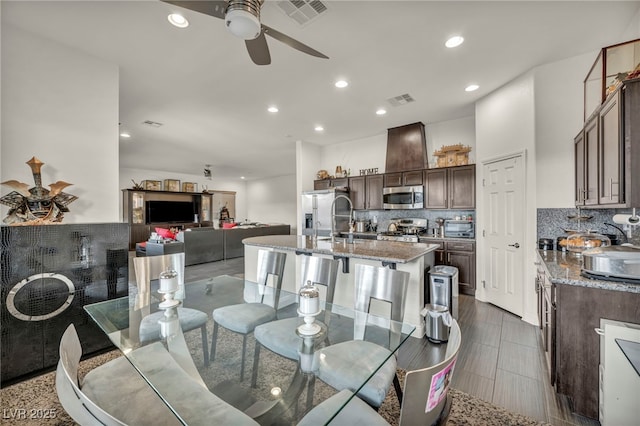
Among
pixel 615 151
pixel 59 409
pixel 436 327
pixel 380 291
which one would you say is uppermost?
pixel 615 151

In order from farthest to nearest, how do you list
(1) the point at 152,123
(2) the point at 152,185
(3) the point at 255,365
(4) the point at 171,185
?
(4) the point at 171,185 → (2) the point at 152,185 → (1) the point at 152,123 → (3) the point at 255,365

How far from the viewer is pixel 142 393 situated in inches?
49.4

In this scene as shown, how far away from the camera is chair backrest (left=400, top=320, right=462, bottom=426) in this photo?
0.71 metres

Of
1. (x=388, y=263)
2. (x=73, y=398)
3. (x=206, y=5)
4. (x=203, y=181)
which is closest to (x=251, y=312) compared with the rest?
(x=73, y=398)

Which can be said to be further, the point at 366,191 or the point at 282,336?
the point at 366,191

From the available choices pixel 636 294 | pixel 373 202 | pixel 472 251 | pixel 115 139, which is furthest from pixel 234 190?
pixel 636 294

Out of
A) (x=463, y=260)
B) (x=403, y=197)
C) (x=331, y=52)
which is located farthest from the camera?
(x=403, y=197)

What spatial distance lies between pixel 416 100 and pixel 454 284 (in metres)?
2.76

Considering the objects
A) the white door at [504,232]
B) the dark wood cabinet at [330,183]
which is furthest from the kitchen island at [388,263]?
the dark wood cabinet at [330,183]

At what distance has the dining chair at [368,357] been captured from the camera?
1287 millimetres

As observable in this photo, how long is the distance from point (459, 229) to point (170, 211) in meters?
9.54

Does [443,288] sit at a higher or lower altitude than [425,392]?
lower

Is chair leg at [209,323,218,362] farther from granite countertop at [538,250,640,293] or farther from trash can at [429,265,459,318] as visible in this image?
trash can at [429,265,459,318]

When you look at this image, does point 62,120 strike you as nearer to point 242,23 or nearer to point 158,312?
point 158,312
